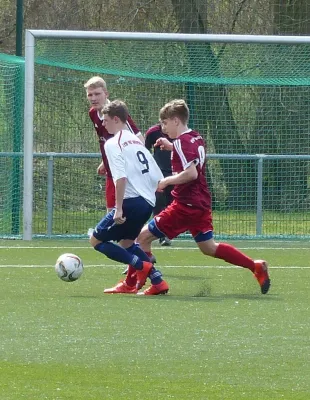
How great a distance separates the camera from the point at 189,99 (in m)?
16.0

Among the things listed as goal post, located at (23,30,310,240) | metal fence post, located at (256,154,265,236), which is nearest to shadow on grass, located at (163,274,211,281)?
goal post, located at (23,30,310,240)

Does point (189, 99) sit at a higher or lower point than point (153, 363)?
higher

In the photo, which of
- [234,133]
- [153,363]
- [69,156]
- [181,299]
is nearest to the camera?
[153,363]

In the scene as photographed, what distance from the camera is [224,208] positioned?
51.9ft

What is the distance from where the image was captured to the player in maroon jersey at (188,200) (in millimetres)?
9086

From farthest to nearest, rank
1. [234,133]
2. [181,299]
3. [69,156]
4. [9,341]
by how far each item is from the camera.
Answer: [234,133] < [69,156] < [181,299] < [9,341]

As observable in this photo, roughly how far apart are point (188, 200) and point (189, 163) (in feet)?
1.09

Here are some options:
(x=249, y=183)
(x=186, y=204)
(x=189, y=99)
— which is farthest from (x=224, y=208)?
(x=186, y=204)

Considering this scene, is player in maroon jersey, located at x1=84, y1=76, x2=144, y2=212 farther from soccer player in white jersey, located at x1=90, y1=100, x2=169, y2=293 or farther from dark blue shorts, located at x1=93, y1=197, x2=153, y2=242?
dark blue shorts, located at x1=93, y1=197, x2=153, y2=242

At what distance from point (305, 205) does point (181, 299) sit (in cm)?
729

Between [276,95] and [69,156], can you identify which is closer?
[69,156]

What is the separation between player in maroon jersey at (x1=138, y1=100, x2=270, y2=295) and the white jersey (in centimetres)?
19

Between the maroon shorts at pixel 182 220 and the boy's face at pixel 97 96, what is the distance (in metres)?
1.47

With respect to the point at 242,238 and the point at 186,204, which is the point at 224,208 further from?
the point at 186,204
